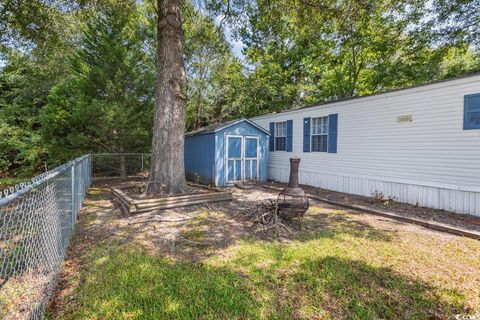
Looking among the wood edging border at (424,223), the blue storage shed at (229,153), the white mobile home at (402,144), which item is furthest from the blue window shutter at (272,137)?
the wood edging border at (424,223)

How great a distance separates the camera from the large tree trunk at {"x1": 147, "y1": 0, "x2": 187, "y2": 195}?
20.2 feet

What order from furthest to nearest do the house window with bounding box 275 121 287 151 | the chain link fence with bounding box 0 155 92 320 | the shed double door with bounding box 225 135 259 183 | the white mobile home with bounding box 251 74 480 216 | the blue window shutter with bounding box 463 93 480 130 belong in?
the house window with bounding box 275 121 287 151 → the shed double door with bounding box 225 135 259 183 → the white mobile home with bounding box 251 74 480 216 → the blue window shutter with bounding box 463 93 480 130 → the chain link fence with bounding box 0 155 92 320

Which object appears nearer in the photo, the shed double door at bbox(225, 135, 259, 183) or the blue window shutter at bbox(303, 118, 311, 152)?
the blue window shutter at bbox(303, 118, 311, 152)

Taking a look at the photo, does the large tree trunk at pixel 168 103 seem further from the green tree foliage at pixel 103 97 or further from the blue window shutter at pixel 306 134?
the blue window shutter at pixel 306 134

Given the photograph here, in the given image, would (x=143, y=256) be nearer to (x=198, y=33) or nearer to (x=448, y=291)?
(x=448, y=291)

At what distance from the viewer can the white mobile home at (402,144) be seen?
5375 mm

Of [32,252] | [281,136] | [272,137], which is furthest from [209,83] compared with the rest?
[32,252]

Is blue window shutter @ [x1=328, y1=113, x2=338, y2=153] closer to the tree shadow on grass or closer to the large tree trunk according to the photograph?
the tree shadow on grass

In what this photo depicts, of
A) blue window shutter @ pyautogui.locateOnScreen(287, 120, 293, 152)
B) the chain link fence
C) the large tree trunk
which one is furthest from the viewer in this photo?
blue window shutter @ pyautogui.locateOnScreen(287, 120, 293, 152)

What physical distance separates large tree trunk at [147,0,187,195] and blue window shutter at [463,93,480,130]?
664cm

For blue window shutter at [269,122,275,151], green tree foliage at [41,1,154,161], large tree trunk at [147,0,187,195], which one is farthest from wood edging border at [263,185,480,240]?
green tree foliage at [41,1,154,161]

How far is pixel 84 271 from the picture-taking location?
292 centimetres

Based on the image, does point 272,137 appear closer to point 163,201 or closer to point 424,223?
point 163,201

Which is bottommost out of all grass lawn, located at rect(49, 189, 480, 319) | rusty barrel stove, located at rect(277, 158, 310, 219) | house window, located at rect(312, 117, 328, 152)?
grass lawn, located at rect(49, 189, 480, 319)
